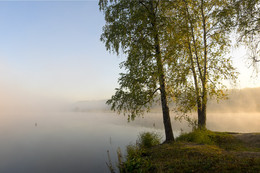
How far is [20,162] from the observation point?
20.8m

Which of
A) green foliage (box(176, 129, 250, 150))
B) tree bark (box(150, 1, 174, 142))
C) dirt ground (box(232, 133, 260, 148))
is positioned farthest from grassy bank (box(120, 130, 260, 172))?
tree bark (box(150, 1, 174, 142))

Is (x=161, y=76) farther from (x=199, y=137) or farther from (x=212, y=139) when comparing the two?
(x=212, y=139)

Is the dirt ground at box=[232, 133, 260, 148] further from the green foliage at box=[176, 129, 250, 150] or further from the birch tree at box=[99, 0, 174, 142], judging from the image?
the birch tree at box=[99, 0, 174, 142]

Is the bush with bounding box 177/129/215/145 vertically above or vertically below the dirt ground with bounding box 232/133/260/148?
above

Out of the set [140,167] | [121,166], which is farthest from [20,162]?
[140,167]

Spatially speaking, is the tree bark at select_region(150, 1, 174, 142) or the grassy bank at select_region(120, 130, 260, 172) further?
the tree bark at select_region(150, 1, 174, 142)

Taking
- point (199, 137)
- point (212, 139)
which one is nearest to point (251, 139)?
point (212, 139)

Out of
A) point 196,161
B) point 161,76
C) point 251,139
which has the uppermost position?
point 161,76

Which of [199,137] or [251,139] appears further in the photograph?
[251,139]

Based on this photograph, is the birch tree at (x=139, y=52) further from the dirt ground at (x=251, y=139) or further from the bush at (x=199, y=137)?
the dirt ground at (x=251, y=139)

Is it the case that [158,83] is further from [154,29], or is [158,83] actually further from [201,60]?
[201,60]

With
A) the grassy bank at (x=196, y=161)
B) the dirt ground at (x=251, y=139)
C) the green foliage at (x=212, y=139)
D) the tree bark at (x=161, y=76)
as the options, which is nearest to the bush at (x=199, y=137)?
the green foliage at (x=212, y=139)

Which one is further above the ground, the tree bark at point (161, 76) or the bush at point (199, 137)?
the tree bark at point (161, 76)

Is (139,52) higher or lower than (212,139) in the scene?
higher
